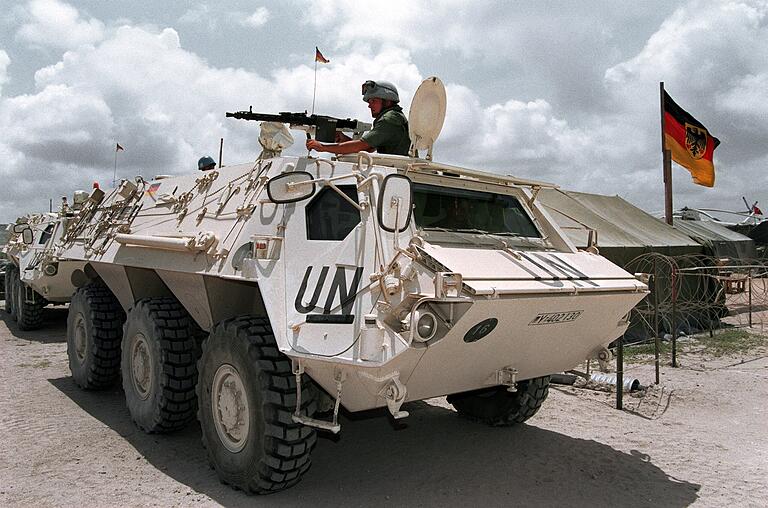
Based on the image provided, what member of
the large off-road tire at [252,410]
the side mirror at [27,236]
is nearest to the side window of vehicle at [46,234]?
the side mirror at [27,236]

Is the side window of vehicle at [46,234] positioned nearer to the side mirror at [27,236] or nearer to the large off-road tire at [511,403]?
the side mirror at [27,236]

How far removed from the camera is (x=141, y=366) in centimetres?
545

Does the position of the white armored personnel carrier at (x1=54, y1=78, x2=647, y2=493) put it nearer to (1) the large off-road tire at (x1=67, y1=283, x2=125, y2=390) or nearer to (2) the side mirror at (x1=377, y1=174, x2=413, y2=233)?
(2) the side mirror at (x1=377, y1=174, x2=413, y2=233)

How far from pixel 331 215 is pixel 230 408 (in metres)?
1.37

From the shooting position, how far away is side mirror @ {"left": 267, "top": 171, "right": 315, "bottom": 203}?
411 centimetres

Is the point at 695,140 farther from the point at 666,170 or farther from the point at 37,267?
the point at 37,267

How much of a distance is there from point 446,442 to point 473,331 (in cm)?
203

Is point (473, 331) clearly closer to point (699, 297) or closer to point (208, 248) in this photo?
point (208, 248)

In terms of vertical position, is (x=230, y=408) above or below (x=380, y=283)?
below

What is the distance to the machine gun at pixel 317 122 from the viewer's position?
651 centimetres

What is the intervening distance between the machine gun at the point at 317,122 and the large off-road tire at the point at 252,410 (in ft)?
9.16

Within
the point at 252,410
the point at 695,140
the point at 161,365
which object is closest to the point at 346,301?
the point at 252,410

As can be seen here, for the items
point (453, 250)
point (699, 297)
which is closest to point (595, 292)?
point (453, 250)

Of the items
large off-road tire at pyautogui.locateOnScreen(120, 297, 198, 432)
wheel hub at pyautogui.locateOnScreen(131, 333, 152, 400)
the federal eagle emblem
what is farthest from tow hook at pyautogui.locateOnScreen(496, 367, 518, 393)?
the federal eagle emblem
